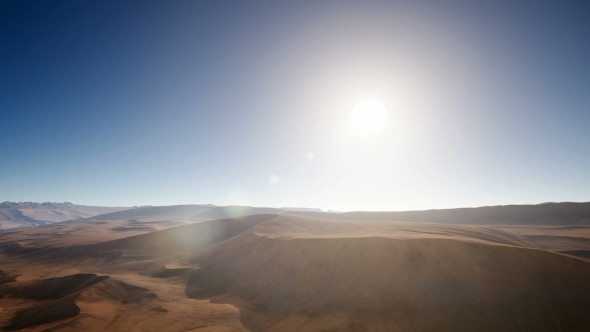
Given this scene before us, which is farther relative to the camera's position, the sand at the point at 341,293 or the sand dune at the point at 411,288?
the sand at the point at 341,293

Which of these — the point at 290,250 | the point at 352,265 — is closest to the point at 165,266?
the point at 290,250

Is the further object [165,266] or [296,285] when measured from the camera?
[165,266]

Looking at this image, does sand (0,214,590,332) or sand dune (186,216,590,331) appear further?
sand (0,214,590,332)

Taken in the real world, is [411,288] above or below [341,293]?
above

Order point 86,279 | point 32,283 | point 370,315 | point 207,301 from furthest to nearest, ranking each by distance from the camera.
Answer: point 32,283 < point 86,279 < point 207,301 < point 370,315

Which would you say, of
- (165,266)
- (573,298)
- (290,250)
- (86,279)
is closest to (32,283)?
(86,279)

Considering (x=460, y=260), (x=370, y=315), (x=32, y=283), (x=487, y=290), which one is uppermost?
(x=460, y=260)

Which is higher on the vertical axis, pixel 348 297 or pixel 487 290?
pixel 487 290

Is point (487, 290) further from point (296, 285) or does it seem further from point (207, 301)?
point (207, 301)

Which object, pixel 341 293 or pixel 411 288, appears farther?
pixel 341 293

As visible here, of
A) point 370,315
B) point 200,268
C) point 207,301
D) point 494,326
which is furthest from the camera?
point 200,268
